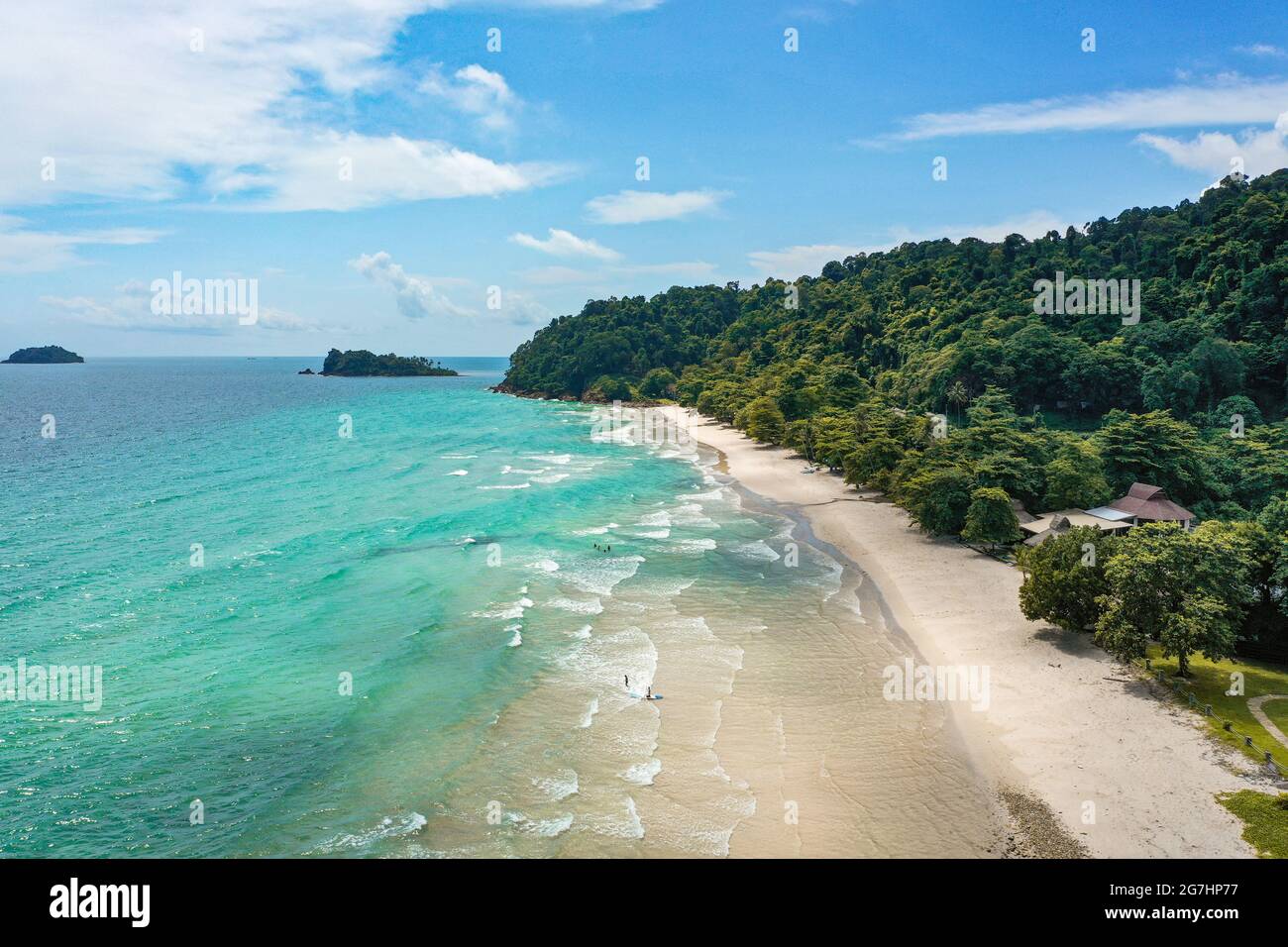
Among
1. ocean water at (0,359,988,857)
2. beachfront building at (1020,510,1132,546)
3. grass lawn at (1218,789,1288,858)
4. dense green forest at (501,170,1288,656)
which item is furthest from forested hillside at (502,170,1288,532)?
grass lawn at (1218,789,1288,858)

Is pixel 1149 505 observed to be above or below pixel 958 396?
below

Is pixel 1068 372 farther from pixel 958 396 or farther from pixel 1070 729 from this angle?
pixel 1070 729

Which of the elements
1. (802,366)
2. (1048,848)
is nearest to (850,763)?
(1048,848)

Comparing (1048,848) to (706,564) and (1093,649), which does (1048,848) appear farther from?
(706,564)

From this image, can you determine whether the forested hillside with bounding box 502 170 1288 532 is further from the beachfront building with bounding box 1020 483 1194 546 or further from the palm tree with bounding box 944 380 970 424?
the beachfront building with bounding box 1020 483 1194 546

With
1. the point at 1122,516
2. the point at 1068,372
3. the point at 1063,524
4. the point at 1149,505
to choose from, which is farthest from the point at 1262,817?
the point at 1068,372
